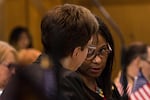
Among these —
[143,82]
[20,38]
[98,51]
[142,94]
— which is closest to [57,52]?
[98,51]

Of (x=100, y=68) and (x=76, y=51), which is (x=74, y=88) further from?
(x=100, y=68)

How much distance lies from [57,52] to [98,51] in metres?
0.88

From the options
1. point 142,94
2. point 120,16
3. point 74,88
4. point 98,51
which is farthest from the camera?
point 120,16

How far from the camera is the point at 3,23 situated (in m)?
6.84

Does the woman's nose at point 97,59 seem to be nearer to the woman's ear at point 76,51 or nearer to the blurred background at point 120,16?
the woman's ear at point 76,51

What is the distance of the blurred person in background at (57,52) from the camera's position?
4.25 feet

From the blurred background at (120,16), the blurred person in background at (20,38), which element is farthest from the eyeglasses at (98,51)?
the blurred background at (120,16)

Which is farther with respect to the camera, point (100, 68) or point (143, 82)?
point (143, 82)

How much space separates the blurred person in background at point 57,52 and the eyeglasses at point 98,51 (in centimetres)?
30

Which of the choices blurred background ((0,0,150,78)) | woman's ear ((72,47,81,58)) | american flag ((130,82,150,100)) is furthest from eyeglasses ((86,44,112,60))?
blurred background ((0,0,150,78))

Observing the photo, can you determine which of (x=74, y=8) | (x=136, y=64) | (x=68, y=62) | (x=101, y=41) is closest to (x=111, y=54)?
(x=101, y=41)

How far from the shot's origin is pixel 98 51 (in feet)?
8.29

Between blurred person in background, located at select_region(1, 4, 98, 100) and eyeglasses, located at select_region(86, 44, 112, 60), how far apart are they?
0.30 m

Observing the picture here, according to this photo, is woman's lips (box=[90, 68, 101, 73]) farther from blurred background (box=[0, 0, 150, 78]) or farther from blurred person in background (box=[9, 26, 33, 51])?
blurred background (box=[0, 0, 150, 78])
